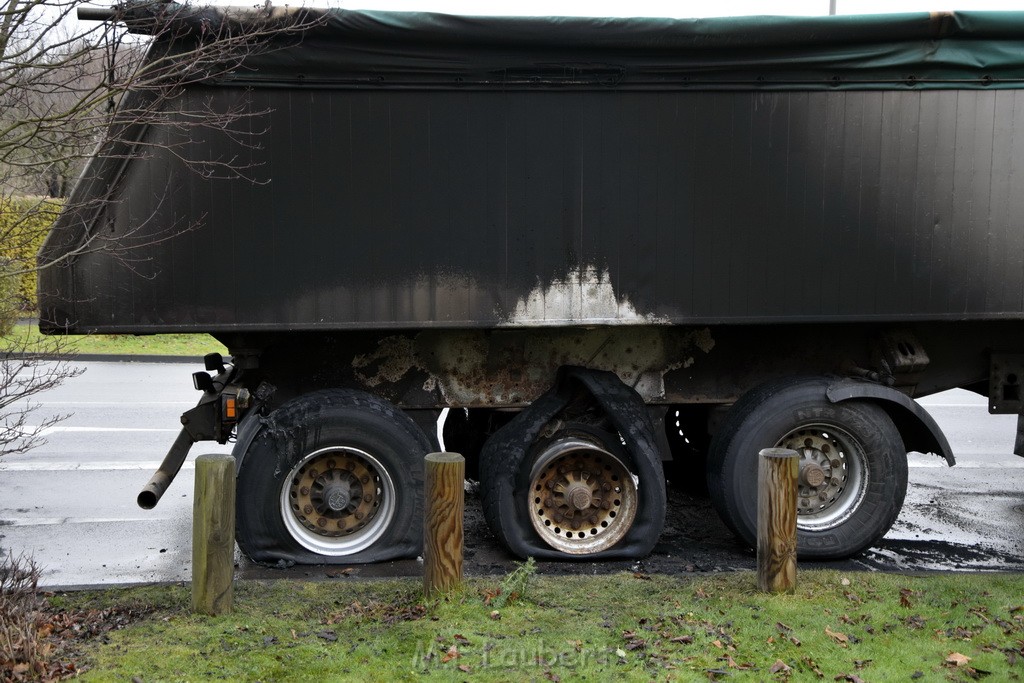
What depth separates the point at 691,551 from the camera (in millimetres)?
7211

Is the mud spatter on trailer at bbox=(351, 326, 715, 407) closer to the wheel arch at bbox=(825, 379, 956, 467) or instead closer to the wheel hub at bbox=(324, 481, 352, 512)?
the wheel hub at bbox=(324, 481, 352, 512)

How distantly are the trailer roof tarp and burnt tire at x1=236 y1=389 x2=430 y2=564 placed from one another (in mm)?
2013

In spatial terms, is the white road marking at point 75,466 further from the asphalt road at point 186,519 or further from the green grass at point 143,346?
the green grass at point 143,346

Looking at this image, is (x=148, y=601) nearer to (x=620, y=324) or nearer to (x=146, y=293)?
(x=146, y=293)

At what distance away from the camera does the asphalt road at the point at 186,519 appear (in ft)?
22.8

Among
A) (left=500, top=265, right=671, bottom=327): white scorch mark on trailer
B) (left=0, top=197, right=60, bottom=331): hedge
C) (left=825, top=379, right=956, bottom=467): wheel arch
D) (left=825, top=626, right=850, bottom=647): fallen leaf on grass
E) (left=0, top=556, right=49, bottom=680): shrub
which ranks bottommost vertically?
(left=825, top=626, right=850, bottom=647): fallen leaf on grass

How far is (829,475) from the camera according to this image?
707cm

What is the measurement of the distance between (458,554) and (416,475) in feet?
3.57

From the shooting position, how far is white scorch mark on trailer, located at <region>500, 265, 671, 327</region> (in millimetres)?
6527

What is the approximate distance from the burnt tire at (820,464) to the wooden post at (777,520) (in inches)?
38.8

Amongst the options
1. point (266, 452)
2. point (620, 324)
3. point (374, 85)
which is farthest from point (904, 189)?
point (266, 452)

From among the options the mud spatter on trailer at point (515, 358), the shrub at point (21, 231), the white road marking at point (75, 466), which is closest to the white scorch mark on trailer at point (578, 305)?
the mud spatter on trailer at point (515, 358)

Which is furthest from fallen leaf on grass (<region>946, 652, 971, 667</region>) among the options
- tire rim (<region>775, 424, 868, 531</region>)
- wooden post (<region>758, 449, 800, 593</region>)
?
tire rim (<region>775, 424, 868, 531</region>)

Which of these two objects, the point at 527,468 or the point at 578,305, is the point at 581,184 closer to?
the point at 578,305
